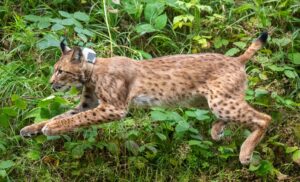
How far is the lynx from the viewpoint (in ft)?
24.0

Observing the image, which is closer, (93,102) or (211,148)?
(93,102)

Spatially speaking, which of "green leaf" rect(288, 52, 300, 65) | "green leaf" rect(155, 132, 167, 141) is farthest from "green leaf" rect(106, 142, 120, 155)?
"green leaf" rect(288, 52, 300, 65)

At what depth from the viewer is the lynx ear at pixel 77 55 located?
24.1ft

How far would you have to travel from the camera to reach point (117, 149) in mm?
7984

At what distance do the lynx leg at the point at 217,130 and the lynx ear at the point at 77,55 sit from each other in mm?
1385

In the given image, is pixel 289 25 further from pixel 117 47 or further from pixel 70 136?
pixel 70 136

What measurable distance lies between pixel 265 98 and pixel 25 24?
278 cm

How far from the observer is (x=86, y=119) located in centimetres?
721

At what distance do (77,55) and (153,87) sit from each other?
29.7 inches

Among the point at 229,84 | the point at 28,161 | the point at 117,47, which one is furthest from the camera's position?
the point at 117,47

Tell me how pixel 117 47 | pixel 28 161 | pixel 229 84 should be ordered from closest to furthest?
pixel 229 84, pixel 28 161, pixel 117 47

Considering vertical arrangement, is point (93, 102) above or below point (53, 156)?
above

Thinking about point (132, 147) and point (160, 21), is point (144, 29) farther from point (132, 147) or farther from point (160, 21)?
point (132, 147)

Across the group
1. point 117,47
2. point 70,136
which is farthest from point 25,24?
point 70,136
